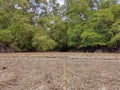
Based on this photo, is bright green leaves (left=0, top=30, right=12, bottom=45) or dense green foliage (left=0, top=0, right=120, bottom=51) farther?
dense green foliage (left=0, top=0, right=120, bottom=51)

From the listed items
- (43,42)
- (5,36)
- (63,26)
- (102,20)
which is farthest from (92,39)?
(5,36)

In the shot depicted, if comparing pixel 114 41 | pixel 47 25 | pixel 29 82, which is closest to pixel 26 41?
pixel 47 25

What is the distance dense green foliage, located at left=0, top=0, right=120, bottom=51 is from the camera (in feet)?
97.6

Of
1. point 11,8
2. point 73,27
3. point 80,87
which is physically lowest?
point 80,87

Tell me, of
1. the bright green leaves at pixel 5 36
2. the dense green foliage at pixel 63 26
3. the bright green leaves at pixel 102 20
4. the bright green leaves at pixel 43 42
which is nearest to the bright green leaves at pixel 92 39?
the dense green foliage at pixel 63 26

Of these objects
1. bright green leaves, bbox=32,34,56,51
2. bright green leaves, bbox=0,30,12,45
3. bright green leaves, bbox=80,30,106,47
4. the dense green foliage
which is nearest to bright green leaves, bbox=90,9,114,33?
the dense green foliage

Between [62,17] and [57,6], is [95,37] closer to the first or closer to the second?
[62,17]

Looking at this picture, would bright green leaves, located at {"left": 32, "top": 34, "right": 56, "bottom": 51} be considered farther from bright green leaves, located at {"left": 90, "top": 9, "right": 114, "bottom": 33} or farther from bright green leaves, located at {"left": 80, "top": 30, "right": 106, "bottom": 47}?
bright green leaves, located at {"left": 90, "top": 9, "right": 114, "bottom": 33}

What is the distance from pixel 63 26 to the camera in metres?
33.3

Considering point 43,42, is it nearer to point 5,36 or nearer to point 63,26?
point 5,36

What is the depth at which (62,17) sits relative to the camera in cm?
3428

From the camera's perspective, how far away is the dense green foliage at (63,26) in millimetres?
29734

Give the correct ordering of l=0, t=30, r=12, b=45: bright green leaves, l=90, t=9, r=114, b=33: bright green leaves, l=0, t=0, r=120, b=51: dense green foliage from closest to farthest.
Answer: l=0, t=30, r=12, b=45: bright green leaves, l=90, t=9, r=114, b=33: bright green leaves, l=0, t=0, r=120, b=51: dense green foliage

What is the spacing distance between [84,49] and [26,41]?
24.8 feet
